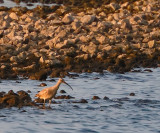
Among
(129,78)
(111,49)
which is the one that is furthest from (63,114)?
(111,49)

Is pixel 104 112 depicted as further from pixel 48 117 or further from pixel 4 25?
pixel 4 25

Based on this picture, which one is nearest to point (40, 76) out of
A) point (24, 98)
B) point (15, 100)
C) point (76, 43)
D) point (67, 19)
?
point (24, 98)

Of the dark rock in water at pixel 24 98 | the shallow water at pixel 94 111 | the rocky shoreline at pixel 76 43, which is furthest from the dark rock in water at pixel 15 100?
the rocky shoreline at pixel 76 43

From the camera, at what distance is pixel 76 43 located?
37469mm

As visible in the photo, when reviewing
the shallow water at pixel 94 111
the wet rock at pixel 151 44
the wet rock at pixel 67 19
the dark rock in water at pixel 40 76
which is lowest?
the shallow water at pixel 94 111

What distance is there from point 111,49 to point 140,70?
3.22 meters

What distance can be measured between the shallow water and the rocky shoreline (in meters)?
2.22

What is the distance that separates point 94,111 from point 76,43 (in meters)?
14.4

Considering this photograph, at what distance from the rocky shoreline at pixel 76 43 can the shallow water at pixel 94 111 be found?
7.30 ft

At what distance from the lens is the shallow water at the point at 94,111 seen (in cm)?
2083

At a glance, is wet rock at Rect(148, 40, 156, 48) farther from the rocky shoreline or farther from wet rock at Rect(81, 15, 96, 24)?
wet rock at Rect(81, 15, 96, 24)

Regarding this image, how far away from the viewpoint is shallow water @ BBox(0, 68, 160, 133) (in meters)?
20.8

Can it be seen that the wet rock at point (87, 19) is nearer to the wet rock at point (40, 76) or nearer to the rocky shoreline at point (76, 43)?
the rocky shoreline at point (76, 43)

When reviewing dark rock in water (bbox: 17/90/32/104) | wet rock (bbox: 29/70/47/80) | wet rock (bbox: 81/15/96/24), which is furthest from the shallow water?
wet rock (bbox: 81/15/96/24)
